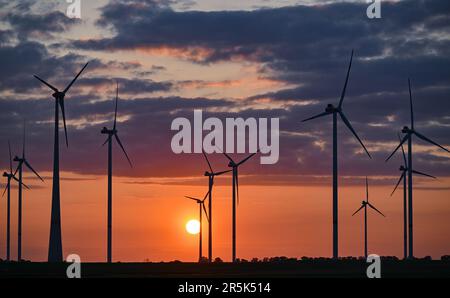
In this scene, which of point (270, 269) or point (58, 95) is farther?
point (270, 269)

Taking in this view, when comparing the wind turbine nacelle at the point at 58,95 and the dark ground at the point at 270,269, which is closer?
the dark ground at the point at 270,269

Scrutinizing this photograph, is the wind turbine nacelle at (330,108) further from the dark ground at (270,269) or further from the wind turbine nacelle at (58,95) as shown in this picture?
the wind turbine nacelle at (58,95)

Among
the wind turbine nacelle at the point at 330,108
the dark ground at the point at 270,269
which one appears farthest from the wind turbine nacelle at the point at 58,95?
the wind turbine nacelle at the point at 330,108

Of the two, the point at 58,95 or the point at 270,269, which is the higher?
the point at 58,95

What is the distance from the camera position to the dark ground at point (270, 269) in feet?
470

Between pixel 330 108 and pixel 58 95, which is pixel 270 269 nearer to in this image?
pixel 330 108

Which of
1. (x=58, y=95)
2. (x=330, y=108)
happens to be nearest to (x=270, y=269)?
(x=330, y=108)

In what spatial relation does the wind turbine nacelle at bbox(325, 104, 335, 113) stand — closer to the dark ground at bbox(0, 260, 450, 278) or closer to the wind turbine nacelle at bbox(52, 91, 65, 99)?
the dark ground at bbox(0, 260, 450, 278)

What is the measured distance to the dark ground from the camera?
470ft

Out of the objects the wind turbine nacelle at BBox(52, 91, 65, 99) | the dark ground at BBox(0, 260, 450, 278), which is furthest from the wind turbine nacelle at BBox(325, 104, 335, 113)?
the wind turbine nacelle at BBox(52, 91, 65, 99)

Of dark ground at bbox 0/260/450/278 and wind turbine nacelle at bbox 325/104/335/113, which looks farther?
wind turbine nacelle at bbox 325/104/335/113

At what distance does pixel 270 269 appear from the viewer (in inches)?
6545
